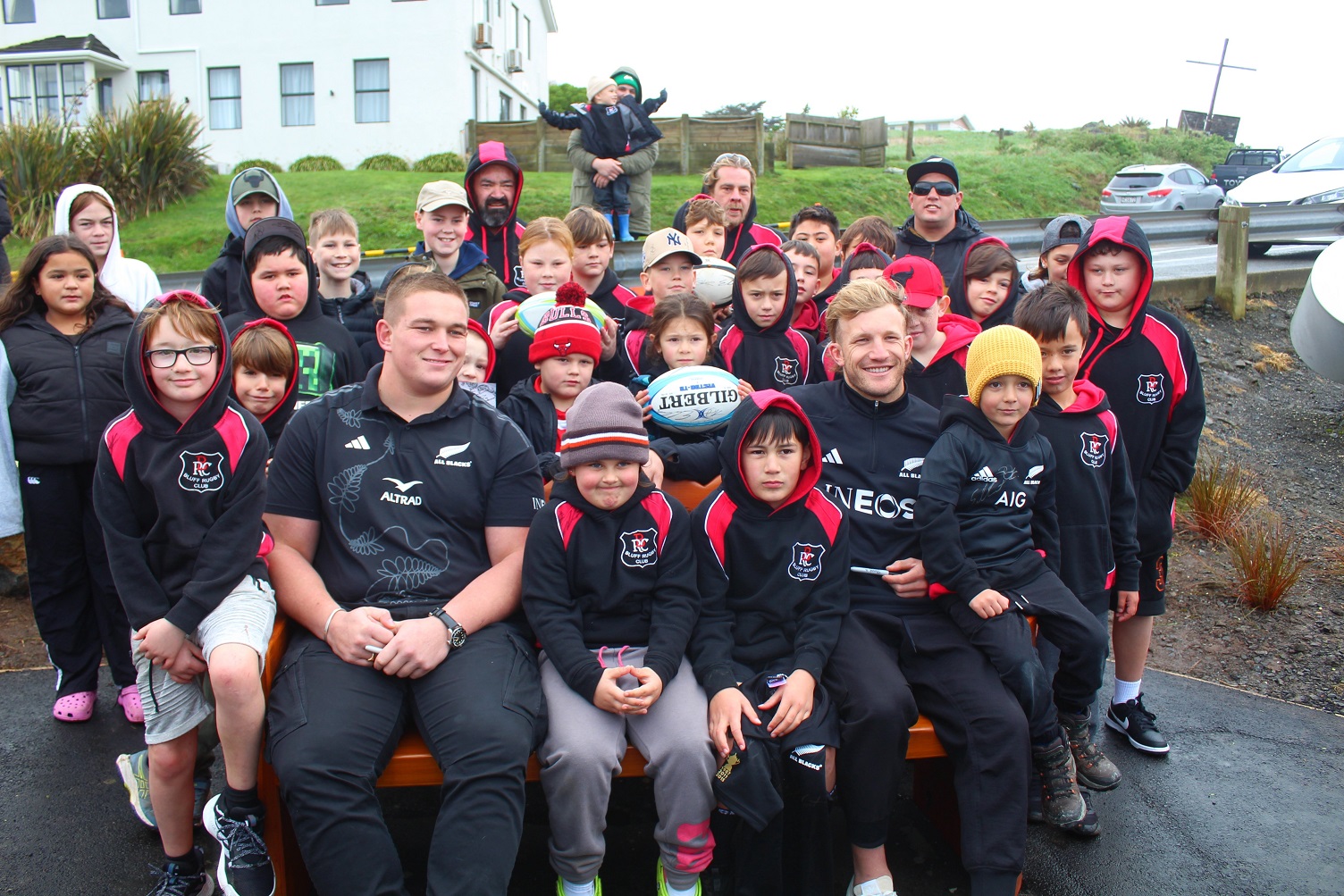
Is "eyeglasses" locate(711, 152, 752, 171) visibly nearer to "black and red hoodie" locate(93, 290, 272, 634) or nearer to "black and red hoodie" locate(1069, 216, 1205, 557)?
"black and red hoodie" locate(1069, 216, 1205, 557)

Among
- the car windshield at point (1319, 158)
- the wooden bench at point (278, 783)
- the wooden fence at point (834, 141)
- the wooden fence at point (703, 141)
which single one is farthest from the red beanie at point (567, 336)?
the wooden fence at point (834, 141)

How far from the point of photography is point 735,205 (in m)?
6.17

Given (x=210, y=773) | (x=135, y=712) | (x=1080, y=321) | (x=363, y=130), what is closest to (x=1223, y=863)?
(x=1080, y=321)

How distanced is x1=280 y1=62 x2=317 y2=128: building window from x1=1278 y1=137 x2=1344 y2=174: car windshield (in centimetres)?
2500

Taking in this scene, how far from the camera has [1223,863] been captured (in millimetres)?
3420

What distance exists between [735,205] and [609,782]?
4191mm

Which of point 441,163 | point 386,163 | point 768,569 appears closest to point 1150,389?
point 768,569

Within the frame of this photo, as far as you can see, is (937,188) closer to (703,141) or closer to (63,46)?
(703,141)

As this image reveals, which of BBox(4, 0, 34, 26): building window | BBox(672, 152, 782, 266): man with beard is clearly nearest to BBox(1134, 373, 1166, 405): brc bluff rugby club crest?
BBox(672, 152, 782, 266): man with beard

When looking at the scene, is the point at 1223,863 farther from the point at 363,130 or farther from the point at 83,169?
the point at 363,130

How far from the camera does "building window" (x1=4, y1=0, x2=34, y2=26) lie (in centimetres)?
3048

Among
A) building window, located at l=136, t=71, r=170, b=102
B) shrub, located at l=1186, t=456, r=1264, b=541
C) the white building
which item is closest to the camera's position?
shrub, located at l=1186, t=456, r=1264, b=541

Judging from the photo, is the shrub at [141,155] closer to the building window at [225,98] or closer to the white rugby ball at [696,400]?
the building window at [225,98]

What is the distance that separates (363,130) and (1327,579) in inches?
1103
